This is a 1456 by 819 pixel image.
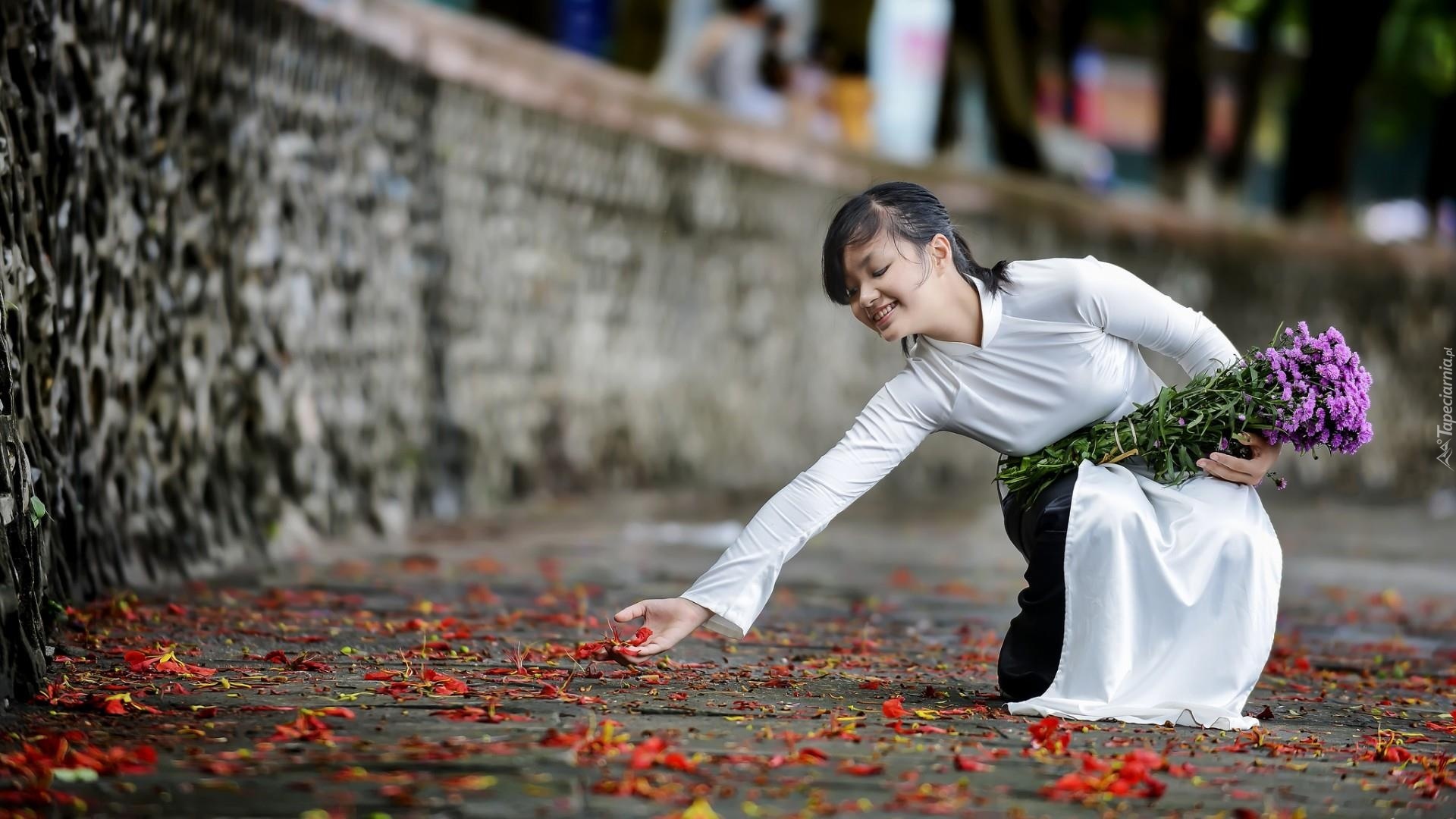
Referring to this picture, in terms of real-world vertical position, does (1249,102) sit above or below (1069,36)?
below

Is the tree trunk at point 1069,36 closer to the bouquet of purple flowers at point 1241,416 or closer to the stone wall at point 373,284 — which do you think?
the stone wall at point 373,284

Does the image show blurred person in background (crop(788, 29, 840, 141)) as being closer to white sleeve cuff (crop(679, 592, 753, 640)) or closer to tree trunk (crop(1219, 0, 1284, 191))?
tree trunk (crop(1219, 0, 1284, 191))

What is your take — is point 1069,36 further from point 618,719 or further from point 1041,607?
point 618,719

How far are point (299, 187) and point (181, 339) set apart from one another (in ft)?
5.32

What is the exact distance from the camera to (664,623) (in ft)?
15.9

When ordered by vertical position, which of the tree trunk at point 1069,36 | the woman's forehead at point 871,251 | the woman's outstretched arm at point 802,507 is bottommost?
the woman's outstretched arm at point 802,507

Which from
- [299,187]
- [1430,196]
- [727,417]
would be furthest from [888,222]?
[1430,196]

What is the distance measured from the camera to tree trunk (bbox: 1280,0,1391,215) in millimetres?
22172

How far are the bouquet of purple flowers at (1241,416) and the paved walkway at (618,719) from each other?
70 cm

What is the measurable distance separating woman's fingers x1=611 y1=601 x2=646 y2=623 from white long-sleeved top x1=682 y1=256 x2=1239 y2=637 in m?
0.24

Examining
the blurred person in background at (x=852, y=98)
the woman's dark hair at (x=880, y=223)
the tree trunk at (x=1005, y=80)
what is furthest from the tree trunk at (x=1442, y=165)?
the woman's dark hair at (x=880, y=223)

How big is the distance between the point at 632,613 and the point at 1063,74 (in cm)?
2115

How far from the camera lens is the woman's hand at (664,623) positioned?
4785 millimetres

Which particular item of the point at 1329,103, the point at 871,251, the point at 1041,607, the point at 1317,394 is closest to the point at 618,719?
the point at 1041,607
